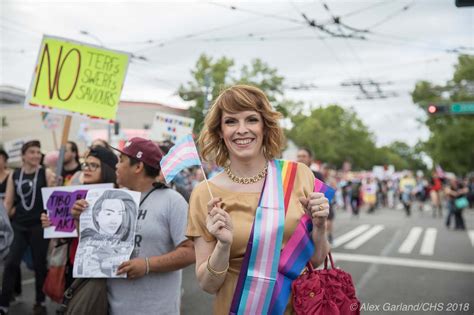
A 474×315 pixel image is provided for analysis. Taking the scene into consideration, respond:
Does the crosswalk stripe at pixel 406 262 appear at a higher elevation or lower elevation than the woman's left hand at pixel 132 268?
lower

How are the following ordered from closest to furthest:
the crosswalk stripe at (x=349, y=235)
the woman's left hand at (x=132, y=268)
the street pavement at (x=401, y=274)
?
1. the woman's left hand at (x=132, y=268)
2. the street pavement at (x=401, y=274)
3. the crosswalk stripe at (x=349, y=235)

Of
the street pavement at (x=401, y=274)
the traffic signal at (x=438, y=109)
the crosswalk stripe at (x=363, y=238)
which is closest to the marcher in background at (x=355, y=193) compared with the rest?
the crosswalk stripe at (x=363, y=238)

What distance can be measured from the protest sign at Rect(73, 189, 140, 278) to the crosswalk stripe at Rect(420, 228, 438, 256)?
353 inches

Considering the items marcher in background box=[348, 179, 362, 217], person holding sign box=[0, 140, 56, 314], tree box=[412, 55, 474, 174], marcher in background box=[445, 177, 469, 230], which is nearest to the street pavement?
person holding sign box=[0, 140, 56, 314]

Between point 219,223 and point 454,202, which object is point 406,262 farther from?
point 219,223

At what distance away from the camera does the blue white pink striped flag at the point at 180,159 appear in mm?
2295

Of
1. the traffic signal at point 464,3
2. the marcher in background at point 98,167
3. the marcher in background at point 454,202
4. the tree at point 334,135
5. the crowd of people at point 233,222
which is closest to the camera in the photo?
the crowd of people at point 233,222

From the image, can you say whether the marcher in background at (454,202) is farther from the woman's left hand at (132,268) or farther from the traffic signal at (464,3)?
the woman's left hand at (132,268)

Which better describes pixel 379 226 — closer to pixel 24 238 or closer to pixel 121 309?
pixel 24 238

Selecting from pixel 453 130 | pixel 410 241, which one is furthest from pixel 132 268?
pixel 453 130

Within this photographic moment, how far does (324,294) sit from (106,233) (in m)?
1.43

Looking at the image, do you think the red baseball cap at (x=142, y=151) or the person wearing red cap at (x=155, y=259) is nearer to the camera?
the person wearing red cap at (x=155, y=259)

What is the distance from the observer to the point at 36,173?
5980 millimetres

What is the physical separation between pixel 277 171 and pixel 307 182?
14cm
